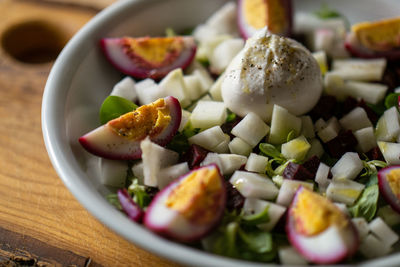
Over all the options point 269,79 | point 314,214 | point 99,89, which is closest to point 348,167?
point 314,214

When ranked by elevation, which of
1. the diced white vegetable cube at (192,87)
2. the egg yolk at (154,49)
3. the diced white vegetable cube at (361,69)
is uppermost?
the egg yolk at (154,49)

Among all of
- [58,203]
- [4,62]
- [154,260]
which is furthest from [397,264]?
[4,62]

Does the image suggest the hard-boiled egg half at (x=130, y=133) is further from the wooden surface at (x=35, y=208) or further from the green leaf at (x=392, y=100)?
the green leaf at (x=392, y=100)

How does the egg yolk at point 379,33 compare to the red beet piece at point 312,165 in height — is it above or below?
above

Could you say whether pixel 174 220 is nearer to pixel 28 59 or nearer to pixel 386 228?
pixel 386 228

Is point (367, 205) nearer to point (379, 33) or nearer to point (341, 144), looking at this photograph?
point (341, 144)

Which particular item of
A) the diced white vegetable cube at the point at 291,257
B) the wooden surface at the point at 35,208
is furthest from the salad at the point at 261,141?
the wooden surface at the point at 35,208
